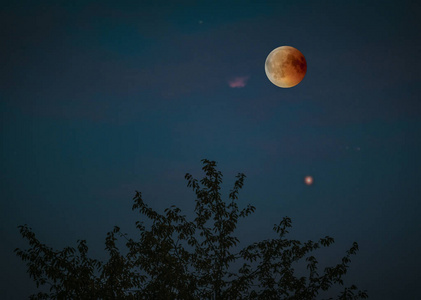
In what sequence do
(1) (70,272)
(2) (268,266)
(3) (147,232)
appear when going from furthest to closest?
(2) (268,266), (3) (147,232), (1) (70,272)

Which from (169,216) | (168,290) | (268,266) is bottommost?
(168,290)

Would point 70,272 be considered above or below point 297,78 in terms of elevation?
below

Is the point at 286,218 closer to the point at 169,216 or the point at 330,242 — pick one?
the point at 330,242

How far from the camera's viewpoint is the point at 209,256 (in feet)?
58.7

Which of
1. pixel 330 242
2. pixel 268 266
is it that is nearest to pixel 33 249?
pixel 268 266

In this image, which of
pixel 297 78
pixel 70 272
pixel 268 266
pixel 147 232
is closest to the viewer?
pixel 70 272

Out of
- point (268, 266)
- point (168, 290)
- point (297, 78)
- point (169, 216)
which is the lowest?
point (168, 290)

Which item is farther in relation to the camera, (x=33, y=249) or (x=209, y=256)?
(x=209, y=256)

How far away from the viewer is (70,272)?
15055 millimetres

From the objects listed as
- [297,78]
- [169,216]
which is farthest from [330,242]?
[297,78]

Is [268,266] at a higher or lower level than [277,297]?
higher

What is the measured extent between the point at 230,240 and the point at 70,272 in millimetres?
6193

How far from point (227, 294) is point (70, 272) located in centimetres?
592

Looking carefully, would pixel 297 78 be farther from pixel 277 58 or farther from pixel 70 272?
pixel 70 272
